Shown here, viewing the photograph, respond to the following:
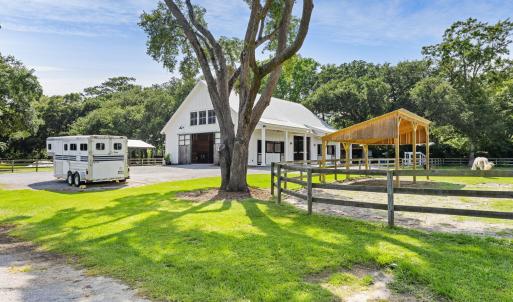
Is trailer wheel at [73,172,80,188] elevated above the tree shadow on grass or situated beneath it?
elevated above

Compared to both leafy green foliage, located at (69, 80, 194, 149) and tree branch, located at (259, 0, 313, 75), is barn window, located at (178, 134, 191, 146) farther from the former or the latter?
tree branch, located at (259, 0, 313, 75)

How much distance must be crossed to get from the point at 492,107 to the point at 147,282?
38696mm

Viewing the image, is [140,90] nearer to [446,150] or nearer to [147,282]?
[446,150]

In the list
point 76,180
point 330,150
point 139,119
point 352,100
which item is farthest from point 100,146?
point 352,100

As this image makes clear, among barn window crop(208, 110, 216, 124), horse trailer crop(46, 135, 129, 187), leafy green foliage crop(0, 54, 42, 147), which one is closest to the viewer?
horse trailer crop(46, 135, 129, 187)

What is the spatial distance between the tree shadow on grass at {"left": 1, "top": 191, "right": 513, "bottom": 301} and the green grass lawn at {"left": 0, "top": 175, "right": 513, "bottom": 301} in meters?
0.01

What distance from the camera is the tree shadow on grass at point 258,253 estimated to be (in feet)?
12.6

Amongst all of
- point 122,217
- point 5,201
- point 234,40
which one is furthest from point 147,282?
point 234,40

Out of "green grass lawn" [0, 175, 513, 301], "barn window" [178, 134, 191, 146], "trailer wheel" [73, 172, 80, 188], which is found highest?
"barn window" [178, 134, 191, 146]

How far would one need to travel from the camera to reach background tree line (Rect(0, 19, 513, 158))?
28219mm

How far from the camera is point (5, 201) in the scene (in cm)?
1157

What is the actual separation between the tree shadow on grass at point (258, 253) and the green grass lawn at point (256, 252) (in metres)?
0.01

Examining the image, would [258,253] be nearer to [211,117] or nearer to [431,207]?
[431,207]

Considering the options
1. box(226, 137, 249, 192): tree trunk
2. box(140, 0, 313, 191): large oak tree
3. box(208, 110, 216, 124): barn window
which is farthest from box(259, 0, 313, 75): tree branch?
box(208, 110, 216, 124): barn window
